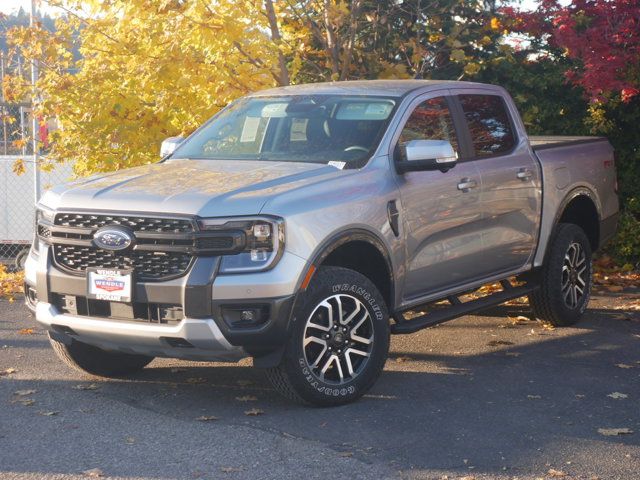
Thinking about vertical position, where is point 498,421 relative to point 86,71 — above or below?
below

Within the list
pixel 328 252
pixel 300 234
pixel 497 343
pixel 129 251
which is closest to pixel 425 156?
pixel 328 252

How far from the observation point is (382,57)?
1330 cm

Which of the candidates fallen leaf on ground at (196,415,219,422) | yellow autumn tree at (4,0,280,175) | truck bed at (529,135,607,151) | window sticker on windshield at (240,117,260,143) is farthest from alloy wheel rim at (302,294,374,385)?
yellow autumn tree at (4,0,280,175)

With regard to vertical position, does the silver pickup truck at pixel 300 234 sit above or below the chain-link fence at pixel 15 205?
above

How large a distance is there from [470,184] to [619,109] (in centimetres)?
518

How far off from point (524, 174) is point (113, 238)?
3.41m

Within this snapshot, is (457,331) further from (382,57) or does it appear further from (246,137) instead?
(382,57)

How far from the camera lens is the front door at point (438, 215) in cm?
696

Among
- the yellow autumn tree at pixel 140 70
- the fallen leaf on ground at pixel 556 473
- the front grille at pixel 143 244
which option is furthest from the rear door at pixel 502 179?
the yellow autumn tree at pixel 140 70

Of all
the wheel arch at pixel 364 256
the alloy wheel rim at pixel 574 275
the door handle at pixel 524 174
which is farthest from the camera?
the alloy wheel rim at pixel 574 275

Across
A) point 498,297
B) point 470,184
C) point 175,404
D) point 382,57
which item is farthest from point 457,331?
point 382,57

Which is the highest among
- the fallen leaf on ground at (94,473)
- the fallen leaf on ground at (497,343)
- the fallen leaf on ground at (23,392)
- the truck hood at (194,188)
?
the truck hood at (194,188)

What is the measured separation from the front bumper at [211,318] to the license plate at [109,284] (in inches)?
2.1

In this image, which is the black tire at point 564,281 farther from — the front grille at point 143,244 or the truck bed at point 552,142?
the front grille at point 143,244
